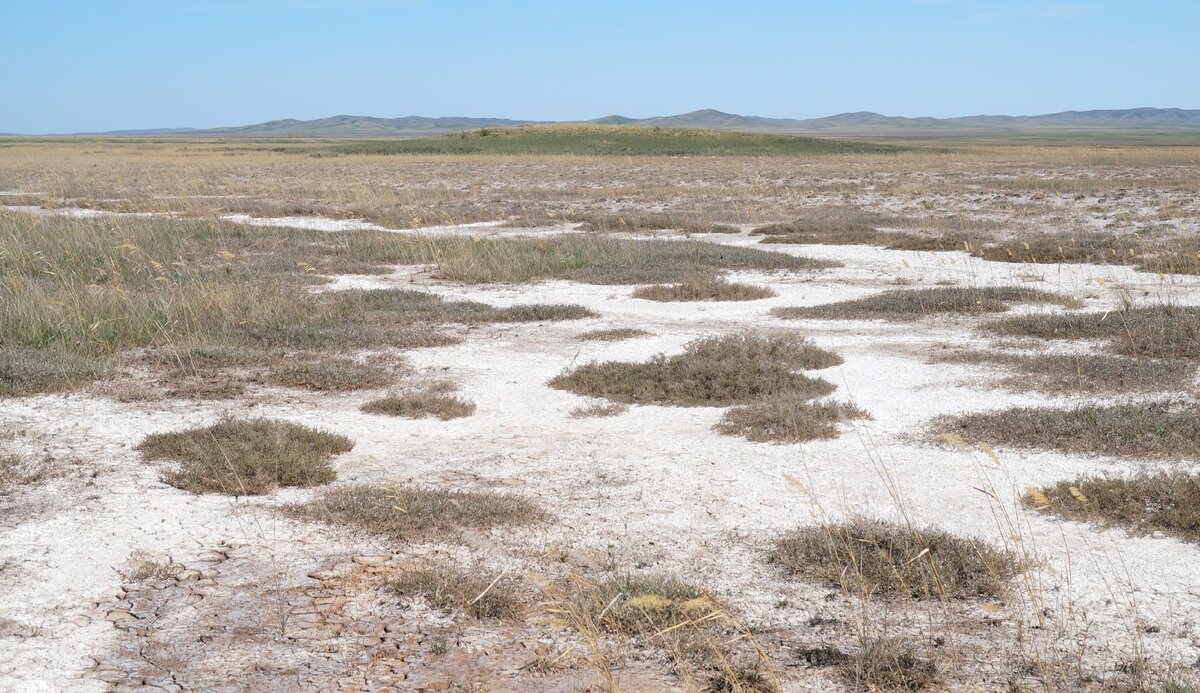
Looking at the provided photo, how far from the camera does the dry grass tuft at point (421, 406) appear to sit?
8.48m

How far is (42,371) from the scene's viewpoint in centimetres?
920

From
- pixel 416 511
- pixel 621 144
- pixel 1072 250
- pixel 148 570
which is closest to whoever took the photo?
pixel 148 570

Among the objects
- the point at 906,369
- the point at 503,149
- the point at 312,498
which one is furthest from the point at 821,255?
the point at 503,149

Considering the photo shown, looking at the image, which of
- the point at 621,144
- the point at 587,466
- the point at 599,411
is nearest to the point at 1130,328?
the point at 599,411

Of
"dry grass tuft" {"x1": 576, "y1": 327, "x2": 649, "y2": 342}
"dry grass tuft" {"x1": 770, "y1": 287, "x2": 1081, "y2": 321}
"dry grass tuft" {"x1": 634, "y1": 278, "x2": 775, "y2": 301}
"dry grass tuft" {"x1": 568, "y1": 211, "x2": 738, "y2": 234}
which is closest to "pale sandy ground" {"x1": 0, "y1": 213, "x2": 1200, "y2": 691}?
"dry grass tuft" {"x1": 576, "y1": 327, "x2": 649, "y2": 342}

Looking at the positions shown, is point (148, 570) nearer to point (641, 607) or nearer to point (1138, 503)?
point (641, 607)

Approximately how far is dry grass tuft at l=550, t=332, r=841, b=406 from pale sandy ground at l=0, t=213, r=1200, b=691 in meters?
0.27

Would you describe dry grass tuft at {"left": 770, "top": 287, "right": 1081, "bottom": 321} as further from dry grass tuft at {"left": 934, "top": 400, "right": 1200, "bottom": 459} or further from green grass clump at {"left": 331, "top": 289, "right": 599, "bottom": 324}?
dry grass tuft at {"left": 934, "top": 400, "right": 1200, "bottom": 459}

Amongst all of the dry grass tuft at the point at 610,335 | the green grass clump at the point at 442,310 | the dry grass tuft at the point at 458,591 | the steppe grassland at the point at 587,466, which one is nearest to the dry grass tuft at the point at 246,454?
the steppe grassland at the point at 587,466

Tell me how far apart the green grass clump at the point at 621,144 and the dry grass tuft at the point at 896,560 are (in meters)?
57.2

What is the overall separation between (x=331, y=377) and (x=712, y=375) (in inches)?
142

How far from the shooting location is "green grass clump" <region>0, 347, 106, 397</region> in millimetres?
8898

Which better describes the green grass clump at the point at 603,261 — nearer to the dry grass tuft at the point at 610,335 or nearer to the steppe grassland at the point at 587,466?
the steppe grassland at the point at 587,466

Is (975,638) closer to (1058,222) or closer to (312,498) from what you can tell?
(312,498)
